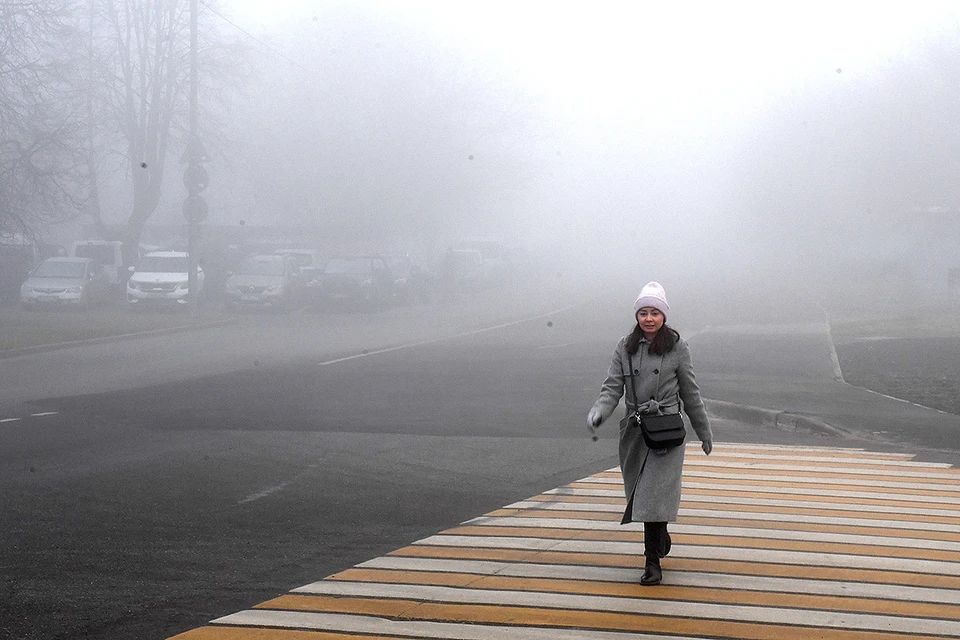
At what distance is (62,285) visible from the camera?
116 feet

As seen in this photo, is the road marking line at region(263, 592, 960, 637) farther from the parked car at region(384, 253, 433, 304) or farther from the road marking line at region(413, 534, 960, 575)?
the parked car at region(384, 253, 433, 304)

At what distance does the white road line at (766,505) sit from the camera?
817cm

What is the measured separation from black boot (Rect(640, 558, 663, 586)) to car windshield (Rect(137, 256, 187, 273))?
32021 millimetres

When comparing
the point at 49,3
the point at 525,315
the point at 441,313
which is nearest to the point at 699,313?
the point at 525,315

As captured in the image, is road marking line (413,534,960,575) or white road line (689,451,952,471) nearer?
road marking line (413,534,960,575)

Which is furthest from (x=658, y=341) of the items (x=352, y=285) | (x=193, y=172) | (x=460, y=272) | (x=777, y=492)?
(x=460, y=272)

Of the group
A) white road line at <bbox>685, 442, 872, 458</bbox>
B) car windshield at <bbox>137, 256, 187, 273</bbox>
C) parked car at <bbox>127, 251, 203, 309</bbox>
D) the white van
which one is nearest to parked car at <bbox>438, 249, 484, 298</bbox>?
the white van

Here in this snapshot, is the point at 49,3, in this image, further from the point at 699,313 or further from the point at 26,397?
the point at 699,313

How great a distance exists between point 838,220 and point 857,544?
78472 millimetres

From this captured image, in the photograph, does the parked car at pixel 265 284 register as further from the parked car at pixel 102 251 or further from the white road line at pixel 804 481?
the white road line at pixel 804 481

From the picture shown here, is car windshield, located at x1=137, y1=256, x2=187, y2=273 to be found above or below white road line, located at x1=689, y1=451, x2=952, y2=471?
above

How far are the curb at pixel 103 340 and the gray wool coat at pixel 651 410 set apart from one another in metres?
18.6

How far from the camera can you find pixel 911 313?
3238 centimetres

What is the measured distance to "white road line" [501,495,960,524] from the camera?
8.17 metres
